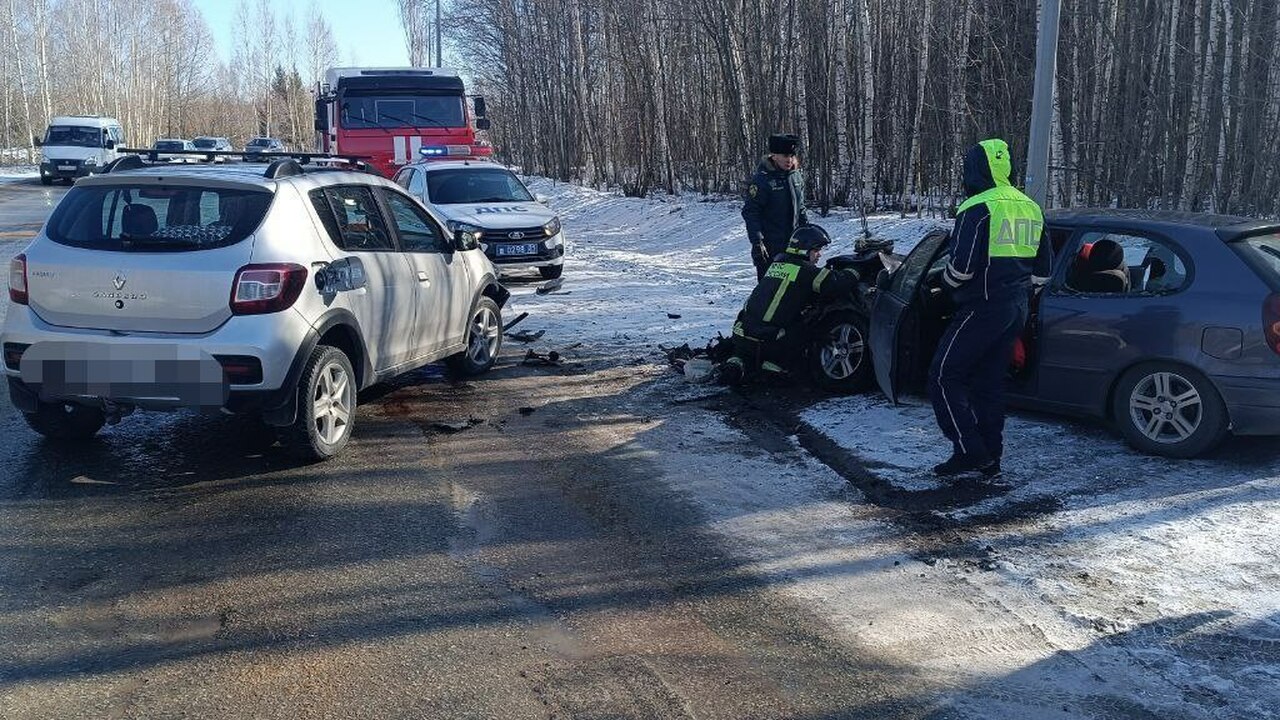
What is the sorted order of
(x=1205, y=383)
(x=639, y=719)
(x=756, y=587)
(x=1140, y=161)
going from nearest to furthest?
(x=639, y=719), (x=756, y=587), (x=1205, y=383), (x=1140, y=161)

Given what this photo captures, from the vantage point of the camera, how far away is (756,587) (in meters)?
4.57

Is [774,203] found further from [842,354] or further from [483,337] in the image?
[483,337]

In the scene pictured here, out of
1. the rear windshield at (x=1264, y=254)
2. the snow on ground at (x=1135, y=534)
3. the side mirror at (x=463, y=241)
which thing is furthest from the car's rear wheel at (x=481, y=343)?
the rear windshield at (x=1264, y=254)

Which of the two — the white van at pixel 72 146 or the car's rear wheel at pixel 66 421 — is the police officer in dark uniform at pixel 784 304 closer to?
the car's rear wheel at pixel 66 421

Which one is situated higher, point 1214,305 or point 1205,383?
point 1214,305

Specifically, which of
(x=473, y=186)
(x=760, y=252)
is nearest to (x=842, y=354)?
(x=760, y=252)

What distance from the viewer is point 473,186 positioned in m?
16.0

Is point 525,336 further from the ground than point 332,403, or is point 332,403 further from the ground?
point 332,403

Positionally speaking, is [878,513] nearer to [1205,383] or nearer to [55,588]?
[1205,383]

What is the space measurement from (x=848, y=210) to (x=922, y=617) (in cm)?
1699

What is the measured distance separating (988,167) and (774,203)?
401 cm

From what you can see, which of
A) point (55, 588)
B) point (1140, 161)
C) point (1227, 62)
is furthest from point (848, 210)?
point (55, 588)

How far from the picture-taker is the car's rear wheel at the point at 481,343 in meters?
8.83

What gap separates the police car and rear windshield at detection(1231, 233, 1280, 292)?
Answer: 966 cm
